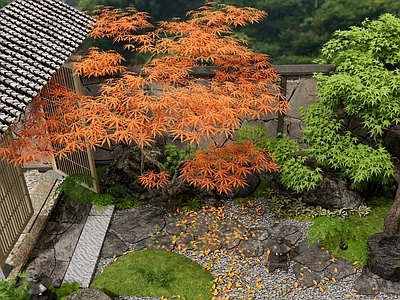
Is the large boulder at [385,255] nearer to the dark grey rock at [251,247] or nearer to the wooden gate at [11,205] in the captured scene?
the dark grey rock at [251,247]

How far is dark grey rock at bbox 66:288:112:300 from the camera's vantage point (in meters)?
7.73

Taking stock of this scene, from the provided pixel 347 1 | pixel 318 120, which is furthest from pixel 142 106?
pixel 347 1

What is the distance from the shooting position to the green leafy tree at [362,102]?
9.02 metres

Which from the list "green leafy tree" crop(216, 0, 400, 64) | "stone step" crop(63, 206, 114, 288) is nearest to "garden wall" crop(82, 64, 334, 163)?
"stone step" crop(63, 206, 114, 288)

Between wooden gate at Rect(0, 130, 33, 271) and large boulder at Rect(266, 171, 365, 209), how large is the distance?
6.25m

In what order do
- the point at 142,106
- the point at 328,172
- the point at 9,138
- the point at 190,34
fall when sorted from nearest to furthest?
the point at 142,106, the point at 9,138, the point at 190,34, the point at 328,172

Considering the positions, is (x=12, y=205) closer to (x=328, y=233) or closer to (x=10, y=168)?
(x=10, y=168)

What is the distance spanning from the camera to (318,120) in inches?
400

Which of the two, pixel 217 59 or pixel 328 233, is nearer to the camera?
pixel 328 233

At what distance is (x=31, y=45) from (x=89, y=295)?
4640 mm

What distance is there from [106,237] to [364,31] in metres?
7.06

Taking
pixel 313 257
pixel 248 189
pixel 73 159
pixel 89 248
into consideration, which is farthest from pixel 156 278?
pixel 73 159

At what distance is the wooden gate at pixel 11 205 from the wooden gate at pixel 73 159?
1.08m

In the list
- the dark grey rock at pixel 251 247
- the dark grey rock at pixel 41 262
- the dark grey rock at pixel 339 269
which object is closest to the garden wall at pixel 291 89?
the dark grey rock at pixel 251 247
